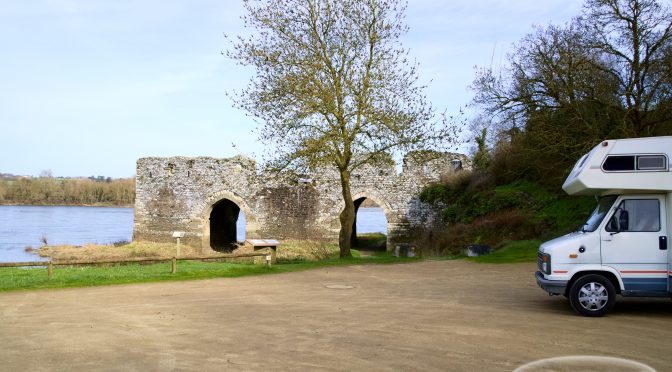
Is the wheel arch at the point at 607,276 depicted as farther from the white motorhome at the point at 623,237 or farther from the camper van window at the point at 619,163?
the camper van window at the point at 619,163

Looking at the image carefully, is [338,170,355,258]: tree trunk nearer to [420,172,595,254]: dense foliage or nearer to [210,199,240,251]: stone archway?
[420,172,595,254]: dense foliage

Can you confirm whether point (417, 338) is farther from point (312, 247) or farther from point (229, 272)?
point (312, 247)

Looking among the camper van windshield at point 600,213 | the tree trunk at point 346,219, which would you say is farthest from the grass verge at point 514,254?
the camper van windshield at point 600,213

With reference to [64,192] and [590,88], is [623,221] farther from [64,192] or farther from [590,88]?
[64,192]

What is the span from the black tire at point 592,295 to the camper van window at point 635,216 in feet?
2.55

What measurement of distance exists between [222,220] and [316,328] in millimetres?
27891

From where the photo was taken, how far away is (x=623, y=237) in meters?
9.01

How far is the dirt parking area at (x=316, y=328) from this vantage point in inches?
256

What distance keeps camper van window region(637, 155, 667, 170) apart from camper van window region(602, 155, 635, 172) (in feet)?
0.32

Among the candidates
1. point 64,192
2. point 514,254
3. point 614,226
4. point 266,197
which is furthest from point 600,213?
point 64,192

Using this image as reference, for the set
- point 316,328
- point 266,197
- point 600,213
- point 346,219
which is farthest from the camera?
point 266,197

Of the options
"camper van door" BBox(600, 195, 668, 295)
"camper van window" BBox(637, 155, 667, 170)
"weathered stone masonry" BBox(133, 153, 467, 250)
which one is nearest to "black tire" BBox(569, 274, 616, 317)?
"camper van door" BBox(600, 195, 668, 295)

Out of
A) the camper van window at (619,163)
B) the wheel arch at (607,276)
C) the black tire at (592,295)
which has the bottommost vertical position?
the black tire at (592,295)

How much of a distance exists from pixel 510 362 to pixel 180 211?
2576 cm
